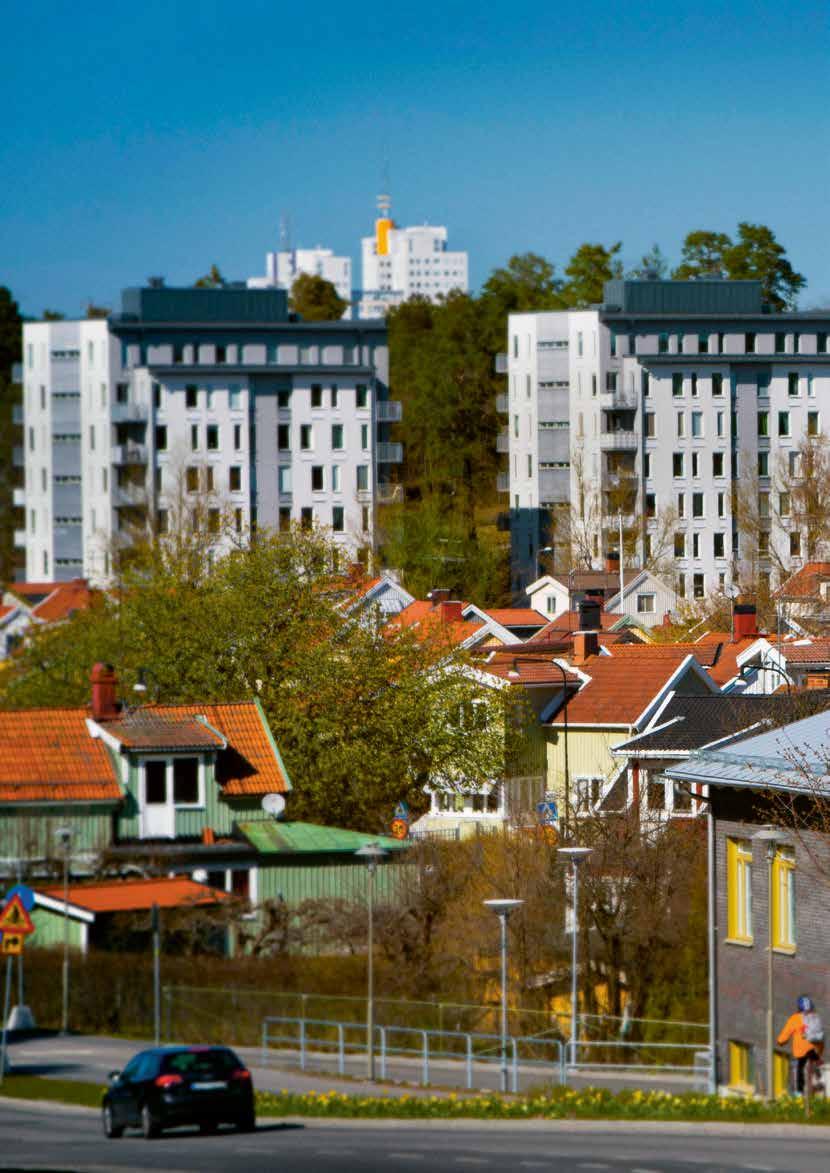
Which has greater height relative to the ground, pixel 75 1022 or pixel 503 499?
pixel 503 499

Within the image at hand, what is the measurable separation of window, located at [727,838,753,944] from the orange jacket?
20.5 feet

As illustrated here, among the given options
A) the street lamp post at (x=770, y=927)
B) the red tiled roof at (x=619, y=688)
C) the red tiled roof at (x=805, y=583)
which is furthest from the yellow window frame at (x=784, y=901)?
the red tiled roof at (x=805, y=583)

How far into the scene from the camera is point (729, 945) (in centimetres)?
3488

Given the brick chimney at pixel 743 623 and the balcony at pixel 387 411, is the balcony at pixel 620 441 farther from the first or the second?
the brick chimney at pixel 743 623

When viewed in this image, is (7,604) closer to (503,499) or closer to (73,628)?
(503,499)

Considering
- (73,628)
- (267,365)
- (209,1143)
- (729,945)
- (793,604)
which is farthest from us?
(267,365)

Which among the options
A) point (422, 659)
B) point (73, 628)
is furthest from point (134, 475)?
point (422, 659)

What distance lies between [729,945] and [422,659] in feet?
100

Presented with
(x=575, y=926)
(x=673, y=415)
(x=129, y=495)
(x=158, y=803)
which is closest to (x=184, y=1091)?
(x=575, y=926)

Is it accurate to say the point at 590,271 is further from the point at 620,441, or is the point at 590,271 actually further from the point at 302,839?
the point at 302,839

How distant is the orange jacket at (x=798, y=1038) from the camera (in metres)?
27.7

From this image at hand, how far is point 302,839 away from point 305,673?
1231 cm

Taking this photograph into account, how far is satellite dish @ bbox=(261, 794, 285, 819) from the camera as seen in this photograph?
2008 inches

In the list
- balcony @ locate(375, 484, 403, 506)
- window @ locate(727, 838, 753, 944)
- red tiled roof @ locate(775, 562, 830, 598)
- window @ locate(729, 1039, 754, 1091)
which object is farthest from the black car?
balcony @ locate(375, 484, 403, 506)
